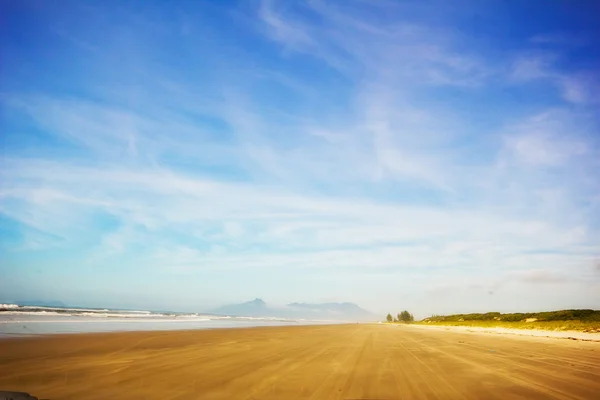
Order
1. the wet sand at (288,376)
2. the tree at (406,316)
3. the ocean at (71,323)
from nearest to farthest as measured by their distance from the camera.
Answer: the wet sand at (288,376), the ocean at (71,323), the tree at (406,316)

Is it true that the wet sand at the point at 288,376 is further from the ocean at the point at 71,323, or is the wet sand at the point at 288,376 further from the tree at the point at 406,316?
the tree at the point at 406,316

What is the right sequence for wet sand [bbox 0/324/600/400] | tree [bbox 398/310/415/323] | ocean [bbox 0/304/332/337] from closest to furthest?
wet sand [bbox 0/324/600/400]
ocean [bbox 0/304/332/337]
tree [bbox 398/310/415/323]

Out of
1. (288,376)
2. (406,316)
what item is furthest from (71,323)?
(406,316)

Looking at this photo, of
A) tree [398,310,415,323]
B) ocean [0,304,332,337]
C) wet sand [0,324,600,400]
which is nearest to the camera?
wet sand [0,324,600,400]

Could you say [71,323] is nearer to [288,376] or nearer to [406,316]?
[288,376]

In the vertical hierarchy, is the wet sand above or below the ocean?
above

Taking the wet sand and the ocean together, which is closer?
the wet sand

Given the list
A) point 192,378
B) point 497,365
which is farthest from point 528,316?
point 192,378

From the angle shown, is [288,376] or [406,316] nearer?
[288,376]

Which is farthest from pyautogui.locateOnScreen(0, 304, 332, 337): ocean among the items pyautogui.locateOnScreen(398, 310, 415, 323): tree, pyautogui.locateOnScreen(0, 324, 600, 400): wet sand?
pyautogui.locateOnScreen(398, 310, 415, 323): tree

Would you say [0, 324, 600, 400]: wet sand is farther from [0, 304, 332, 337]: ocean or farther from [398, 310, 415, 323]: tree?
[398, 310, 415, 323]: tree

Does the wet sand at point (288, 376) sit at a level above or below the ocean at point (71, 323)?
above

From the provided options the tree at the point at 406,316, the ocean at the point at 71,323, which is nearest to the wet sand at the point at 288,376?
the ocean at the point at 71,323

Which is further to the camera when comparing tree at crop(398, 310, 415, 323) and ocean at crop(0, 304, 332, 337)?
tree at crop(398, 310, 415, 323)
